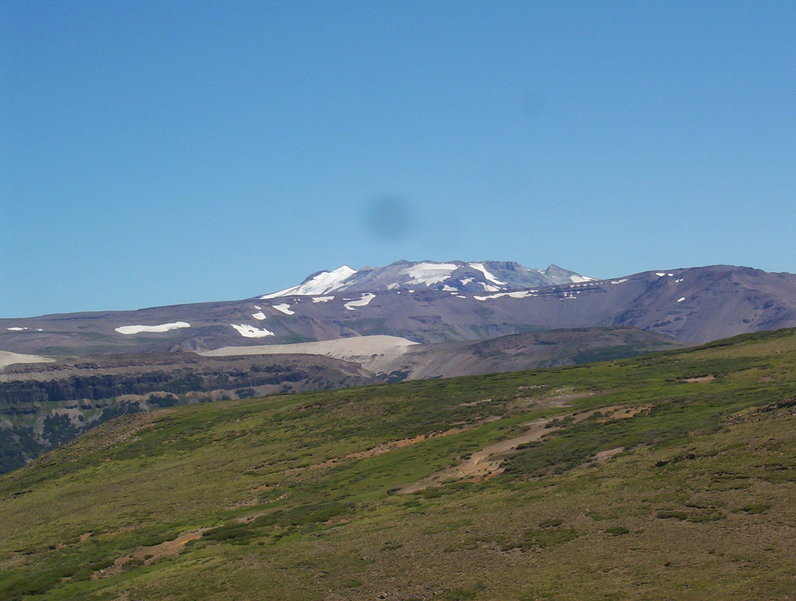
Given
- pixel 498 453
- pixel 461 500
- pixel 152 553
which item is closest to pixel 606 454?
pixel 461 500

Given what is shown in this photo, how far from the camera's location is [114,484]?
98188mm

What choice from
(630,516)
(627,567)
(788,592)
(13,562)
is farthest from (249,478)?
(788,592)

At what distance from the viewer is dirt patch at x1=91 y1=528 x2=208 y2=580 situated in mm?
58206

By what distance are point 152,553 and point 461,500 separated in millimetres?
19595

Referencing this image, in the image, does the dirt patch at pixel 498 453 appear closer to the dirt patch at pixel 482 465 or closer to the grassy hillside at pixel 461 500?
the dirt patch at pixel 482 465

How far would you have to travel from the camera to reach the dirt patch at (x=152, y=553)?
191 feet

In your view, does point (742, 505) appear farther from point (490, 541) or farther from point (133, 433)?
point (133, 433)

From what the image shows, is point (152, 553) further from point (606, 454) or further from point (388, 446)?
point (388, 446)

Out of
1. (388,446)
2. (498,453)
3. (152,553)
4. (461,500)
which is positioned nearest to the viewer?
(461,500)

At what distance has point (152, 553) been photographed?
61594mm

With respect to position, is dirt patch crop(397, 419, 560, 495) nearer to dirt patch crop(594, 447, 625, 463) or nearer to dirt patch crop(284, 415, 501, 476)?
dirt patch crop(594, 447, 625, 463)

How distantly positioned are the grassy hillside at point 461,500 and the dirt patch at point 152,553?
0.67ft

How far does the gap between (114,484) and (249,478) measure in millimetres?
19208

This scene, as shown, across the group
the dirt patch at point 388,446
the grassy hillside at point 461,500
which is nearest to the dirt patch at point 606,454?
the grassy hillside at point 461,500
